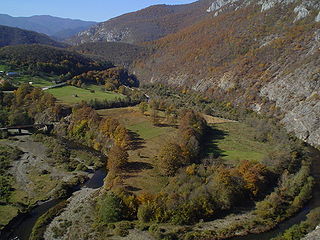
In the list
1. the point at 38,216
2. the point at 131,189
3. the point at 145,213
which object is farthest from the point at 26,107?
the point at 145,213

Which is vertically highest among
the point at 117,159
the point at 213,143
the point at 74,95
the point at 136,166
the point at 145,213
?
the point at 74,95

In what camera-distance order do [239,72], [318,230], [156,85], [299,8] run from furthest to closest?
[156,85] → [299,8] → [239,72] → [318,230]

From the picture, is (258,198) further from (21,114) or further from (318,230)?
(21,114)

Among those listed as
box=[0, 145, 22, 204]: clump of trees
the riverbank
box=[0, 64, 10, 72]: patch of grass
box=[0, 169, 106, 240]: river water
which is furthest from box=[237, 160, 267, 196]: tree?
box=[0, 64, 10, 72]: patch of grass

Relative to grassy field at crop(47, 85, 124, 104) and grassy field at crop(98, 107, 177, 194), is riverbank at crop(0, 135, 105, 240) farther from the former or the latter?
grassy field at crop(47, 85, 124, 104)

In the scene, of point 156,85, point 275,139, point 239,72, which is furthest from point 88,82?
point 275,139

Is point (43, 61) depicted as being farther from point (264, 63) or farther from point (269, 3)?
point (269, 3)

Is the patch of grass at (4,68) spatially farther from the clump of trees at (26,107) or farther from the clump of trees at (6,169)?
the clump of trees at (6,169)
